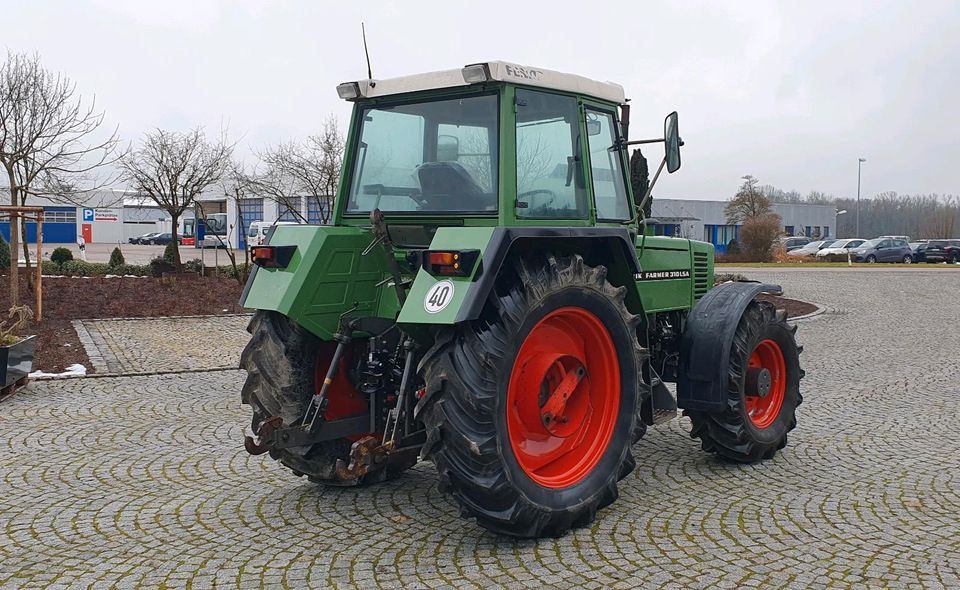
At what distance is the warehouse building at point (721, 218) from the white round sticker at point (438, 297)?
48.4 m

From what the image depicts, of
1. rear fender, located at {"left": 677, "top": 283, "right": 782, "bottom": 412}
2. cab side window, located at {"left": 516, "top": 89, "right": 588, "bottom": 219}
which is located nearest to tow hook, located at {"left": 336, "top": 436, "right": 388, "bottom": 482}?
cab side window, located at {"left": 516, "top": 89, "right": 588, "bottom": 219}

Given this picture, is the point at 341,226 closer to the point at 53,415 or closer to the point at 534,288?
the point at 534,288

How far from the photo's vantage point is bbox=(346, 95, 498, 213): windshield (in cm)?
476

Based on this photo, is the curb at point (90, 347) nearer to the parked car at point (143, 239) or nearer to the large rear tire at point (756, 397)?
the large rear tire at point (756, 397)

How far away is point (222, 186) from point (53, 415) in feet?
79.1

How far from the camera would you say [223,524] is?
4711mm

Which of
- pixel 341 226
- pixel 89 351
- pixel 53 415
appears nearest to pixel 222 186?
pixel 89 351

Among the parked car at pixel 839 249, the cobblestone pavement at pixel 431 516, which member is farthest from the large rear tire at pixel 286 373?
the parked car at pixel 839 249

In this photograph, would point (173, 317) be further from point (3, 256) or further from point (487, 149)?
point (487, 149)

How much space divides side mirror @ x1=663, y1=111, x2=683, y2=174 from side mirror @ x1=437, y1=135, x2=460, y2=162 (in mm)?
1214

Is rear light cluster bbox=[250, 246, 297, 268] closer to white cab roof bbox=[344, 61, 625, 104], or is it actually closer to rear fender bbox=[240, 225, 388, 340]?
rear fender bbox=[240, 225, 388, 340]

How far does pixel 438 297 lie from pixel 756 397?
2.93m

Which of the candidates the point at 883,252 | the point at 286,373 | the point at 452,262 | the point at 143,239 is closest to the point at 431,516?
the point at 286,373

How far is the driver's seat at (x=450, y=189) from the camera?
4.75 meters
